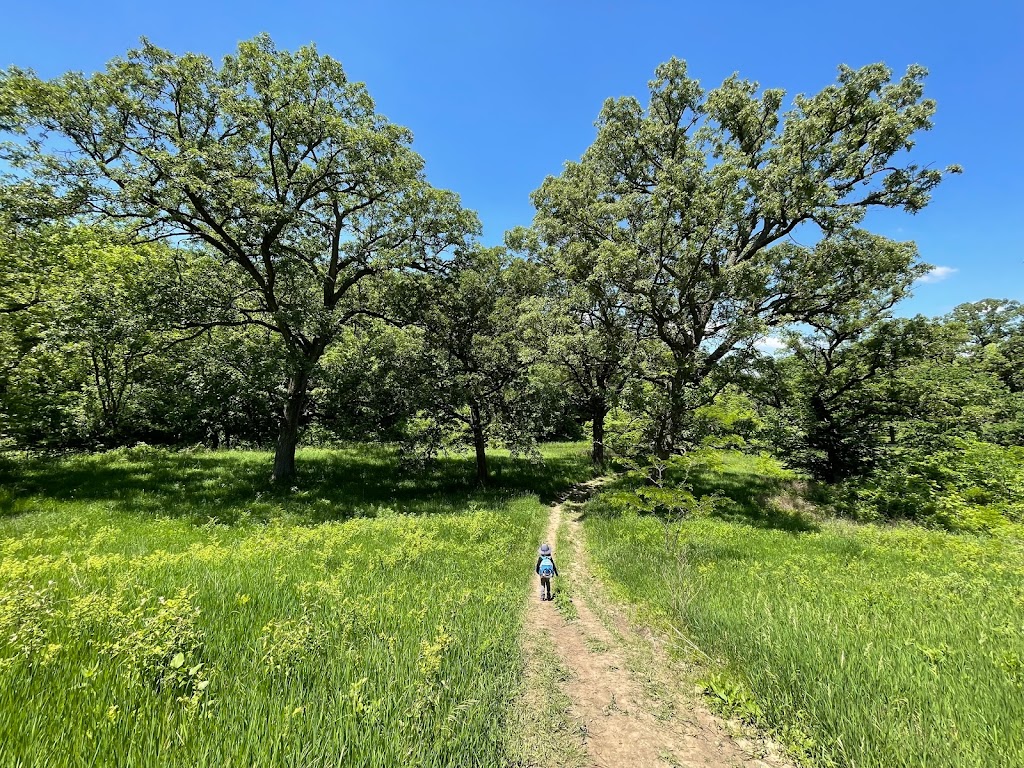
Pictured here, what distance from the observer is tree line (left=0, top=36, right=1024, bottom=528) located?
1456 cm

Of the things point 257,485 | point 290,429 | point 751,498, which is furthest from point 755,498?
point 257,485

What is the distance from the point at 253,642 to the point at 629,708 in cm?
499

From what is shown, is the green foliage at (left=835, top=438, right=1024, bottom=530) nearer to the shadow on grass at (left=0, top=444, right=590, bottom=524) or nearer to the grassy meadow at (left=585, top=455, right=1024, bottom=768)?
the grassy meadow at (left=585, top=455, right=1024, bottom=768)

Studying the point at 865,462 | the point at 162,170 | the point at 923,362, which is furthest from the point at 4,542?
the point at 923,362

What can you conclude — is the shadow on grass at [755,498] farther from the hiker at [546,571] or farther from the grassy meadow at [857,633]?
the hiker at [546,571]

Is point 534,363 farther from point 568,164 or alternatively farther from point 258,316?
point 258,316

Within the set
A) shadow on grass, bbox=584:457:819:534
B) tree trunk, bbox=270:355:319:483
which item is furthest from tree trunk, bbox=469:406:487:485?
tree trunk, bbox=270:355:319:483

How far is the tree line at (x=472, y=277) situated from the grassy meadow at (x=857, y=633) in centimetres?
459

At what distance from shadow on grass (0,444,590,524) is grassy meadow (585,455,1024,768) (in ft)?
30.9

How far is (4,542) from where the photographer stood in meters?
8.41

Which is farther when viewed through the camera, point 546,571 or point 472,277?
point 472,277

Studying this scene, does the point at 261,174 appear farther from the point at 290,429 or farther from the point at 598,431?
the point at 598,431

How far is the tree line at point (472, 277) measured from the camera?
47.8 feet

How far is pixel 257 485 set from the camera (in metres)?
17.0
